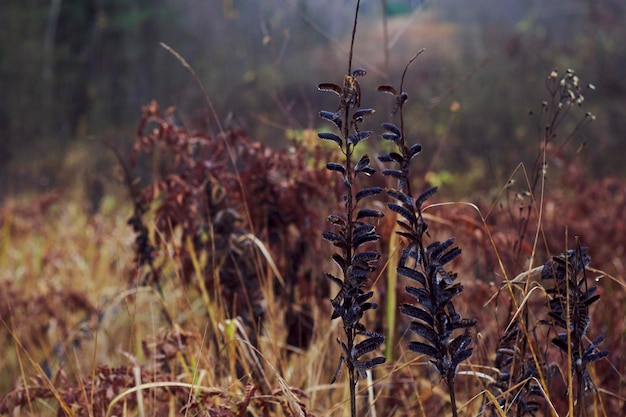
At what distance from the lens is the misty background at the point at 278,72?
908cm

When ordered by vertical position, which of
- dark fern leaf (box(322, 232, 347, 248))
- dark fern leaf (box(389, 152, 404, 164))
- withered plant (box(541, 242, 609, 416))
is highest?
dark fern leaf (box(389, 152, 404, 164))

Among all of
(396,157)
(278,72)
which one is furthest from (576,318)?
(278,72)

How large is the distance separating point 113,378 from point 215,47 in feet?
43.7

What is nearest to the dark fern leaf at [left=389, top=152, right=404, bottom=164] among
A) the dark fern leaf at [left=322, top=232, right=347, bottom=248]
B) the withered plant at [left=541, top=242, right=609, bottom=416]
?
the dark fern leaf at [left=322, top=232, right=347, bottom=248]

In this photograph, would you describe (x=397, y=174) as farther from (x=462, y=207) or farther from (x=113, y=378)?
(x=462, y=207)

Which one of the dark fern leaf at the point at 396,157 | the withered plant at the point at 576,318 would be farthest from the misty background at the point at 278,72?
the dark fern leaf at the point at 396,157

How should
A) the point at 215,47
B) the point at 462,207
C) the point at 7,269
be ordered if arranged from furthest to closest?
the point at 215,47
the point at 7,269
the point at 462,207

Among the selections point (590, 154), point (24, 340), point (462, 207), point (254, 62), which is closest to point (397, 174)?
point (462, 207)

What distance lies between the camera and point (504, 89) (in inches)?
411

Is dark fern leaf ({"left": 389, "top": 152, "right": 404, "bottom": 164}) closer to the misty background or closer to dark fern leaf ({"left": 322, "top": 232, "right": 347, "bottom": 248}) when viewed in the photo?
dark fern leaf ({"left": 322, "top": 232, "right": 347, "bottom": 248})

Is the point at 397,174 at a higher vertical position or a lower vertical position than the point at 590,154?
higher

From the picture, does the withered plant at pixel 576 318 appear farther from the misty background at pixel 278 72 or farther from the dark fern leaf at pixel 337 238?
the misty background at pixel 278 72

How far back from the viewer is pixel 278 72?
8242 millimetres

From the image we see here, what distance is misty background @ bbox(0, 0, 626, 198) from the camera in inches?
357
